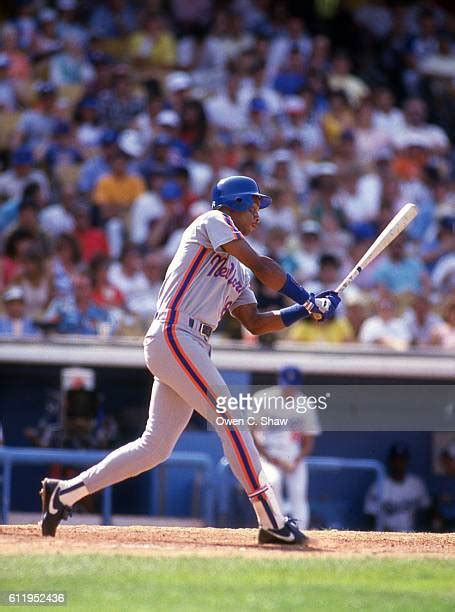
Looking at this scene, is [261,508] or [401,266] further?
[401,266]

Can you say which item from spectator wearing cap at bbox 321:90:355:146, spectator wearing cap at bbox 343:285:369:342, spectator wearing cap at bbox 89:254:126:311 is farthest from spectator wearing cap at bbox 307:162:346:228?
spectator wearing cap at bbox 89:254:126:311

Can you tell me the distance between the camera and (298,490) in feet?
35.2

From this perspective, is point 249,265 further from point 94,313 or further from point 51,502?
point 94,313

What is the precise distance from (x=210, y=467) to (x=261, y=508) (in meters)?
3.76

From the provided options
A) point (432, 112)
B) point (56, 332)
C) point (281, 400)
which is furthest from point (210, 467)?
point (432, 112)

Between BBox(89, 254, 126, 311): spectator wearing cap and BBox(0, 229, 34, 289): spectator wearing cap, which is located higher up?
BBox(0, 229, 34, 289): spectator wearing cap

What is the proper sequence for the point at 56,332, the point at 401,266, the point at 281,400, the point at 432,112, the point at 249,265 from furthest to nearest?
1. the point at 432,112
2. the point at 401,266
3. the point at 56,332
4. the point at 281,400
5. the point at 249,265

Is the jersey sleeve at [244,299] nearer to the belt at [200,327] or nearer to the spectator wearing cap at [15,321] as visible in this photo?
the belt at [200,327]

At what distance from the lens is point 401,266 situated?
12.9 meters

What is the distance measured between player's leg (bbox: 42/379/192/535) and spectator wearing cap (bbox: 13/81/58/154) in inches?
275

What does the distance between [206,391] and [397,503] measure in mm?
5210

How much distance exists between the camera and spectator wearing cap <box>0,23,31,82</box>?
14.0 meters

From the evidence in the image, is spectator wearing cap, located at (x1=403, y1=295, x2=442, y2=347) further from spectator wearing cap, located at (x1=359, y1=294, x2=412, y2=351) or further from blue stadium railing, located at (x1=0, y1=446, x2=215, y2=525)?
blue stadium railing, located at (x1=0, y1=446, x2=215, y2=525)

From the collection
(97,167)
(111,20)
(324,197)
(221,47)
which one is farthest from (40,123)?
(324,197)
